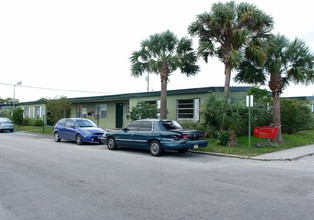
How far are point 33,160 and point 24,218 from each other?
5.97 m

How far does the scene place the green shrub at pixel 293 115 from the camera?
18.1m

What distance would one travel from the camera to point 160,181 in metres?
6.77

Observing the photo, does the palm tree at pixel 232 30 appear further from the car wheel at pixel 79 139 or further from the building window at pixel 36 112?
the building window at pixel 36 112

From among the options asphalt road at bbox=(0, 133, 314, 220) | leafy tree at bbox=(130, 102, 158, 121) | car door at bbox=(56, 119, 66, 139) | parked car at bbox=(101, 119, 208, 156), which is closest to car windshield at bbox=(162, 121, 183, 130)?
parked car at bbox=(101, 119, 208, 156)

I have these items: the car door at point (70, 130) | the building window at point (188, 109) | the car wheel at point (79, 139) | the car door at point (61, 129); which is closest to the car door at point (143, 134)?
the car wheel at point (79, 139)

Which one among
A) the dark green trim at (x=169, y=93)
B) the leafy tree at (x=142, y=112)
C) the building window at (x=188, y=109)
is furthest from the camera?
the building window at (x=188, y=109)

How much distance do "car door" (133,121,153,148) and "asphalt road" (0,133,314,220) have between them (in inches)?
78.5

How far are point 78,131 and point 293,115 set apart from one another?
14022 millimetres

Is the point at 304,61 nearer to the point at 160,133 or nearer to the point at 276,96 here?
the point at 276,96

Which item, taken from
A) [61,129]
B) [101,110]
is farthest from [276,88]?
[101,110]

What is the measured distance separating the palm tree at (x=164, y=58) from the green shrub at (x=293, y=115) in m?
6.56

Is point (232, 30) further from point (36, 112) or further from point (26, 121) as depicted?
point (36, 112)

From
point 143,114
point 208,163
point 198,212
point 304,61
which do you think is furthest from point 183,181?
point 143,114

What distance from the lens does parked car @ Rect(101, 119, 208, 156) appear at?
10.6 meters
